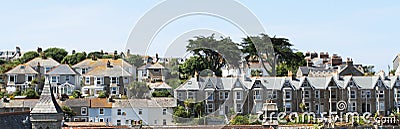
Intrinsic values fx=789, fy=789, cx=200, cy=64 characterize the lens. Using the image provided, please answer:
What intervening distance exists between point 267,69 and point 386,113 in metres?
7.32

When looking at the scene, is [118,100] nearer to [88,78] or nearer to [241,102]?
[241,102]

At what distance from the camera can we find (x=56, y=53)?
254 feet

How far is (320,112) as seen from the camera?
4600cm

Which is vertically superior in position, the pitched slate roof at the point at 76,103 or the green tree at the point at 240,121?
the pitched slate roof at the point at 76,103

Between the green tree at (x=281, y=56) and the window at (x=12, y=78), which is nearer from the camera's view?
the green tree at (x=281, y=56)

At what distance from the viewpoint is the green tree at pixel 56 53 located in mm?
76537

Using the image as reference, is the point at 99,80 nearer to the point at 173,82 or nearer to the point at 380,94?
the point at 380,94

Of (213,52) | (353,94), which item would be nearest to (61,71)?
(353,94)

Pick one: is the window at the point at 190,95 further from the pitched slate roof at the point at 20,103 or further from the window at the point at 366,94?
the window at the point at 366,94

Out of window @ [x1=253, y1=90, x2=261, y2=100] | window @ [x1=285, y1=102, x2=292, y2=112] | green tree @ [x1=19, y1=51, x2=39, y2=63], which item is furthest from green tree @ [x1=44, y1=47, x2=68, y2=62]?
window @ [x1=253, y1=90, x2=261, y2=100]

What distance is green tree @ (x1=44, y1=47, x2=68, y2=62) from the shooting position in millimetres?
76537

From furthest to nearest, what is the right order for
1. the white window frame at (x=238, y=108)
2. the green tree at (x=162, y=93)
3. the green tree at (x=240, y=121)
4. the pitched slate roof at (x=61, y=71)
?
the pitched slate roof at (x=61, y=71) < the white window frame at (x=238, y=108) < the green tree at (x=162, y=93) < the green tree at (x=240, y=121)

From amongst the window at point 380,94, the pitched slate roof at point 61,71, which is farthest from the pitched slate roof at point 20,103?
the window at point 380,94

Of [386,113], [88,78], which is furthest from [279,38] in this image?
[88,78]
